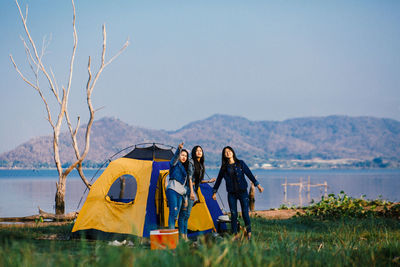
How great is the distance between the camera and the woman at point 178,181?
26.6 ft

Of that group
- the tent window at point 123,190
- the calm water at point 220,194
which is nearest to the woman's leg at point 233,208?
the calm water at point 220,194

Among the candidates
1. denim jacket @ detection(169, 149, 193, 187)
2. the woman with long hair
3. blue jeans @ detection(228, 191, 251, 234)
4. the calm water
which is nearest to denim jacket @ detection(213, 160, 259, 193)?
blue jeans @ detection(228, 191, 251, 234)

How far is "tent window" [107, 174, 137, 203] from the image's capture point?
10406 mm

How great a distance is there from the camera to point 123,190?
10.7m

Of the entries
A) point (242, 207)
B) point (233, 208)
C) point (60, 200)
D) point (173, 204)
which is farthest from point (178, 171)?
point (60, 200)

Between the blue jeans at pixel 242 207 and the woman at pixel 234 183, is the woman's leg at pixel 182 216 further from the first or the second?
the blue jeans at pixel 242 207

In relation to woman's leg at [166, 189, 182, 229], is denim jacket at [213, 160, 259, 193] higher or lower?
higher

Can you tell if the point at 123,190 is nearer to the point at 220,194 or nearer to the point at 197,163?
the point at 197,163

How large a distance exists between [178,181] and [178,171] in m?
0.18

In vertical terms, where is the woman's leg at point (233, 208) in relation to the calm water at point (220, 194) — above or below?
above

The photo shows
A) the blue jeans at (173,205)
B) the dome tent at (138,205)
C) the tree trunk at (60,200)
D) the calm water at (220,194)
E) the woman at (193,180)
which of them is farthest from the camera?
the calm water at (220,194)

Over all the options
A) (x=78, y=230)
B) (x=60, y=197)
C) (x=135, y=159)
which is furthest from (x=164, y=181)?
(x=60, y=197)

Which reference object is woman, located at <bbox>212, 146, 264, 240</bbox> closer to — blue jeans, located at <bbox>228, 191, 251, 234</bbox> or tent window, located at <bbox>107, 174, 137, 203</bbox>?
blue jeans, located at <bbox>228, 191, 251, 234</bbox>

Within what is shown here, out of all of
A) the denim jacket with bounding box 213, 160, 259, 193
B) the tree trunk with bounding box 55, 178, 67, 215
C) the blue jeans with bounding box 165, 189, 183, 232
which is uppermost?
the denim jacket with bounding box 213, 160, 259, 193
